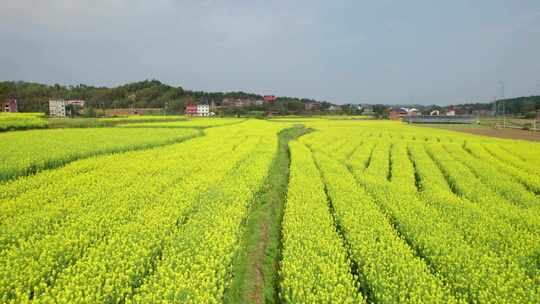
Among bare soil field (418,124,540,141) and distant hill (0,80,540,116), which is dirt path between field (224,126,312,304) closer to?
bare soil field (418,124,540,141)

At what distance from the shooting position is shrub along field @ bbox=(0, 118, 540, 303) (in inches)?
207

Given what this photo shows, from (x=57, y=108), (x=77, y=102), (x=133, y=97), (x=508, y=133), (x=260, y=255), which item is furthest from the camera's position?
(x=133, y=97)

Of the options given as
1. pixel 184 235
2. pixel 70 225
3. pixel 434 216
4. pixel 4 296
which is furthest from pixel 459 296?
pixel 70 225

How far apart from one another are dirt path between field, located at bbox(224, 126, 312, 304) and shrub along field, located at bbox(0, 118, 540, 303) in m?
0.04

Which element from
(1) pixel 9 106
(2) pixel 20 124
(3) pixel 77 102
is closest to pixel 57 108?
(1) pixel 9 106

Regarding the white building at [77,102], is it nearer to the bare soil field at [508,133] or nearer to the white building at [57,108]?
the white building at [57,108]

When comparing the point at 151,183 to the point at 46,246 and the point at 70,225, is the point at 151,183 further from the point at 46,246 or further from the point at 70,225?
the point at 46,246

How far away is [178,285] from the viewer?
5211mm

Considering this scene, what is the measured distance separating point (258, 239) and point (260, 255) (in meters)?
0.89

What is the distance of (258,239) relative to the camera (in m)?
9.13

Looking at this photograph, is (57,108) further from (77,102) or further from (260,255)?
(260,255)

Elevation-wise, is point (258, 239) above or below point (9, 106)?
below

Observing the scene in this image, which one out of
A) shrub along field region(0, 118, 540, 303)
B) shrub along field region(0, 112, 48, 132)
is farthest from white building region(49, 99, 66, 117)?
shrub along field region(0, 118, 540, 303)

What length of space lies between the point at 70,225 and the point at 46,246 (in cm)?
142
